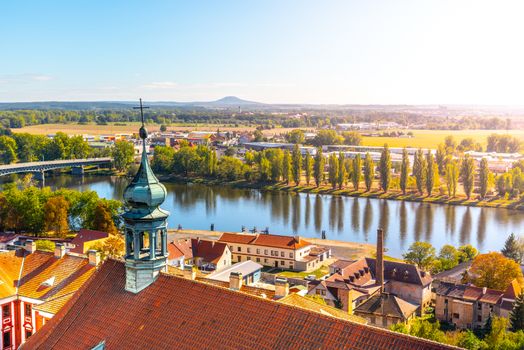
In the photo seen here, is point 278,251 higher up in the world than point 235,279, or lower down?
lower down

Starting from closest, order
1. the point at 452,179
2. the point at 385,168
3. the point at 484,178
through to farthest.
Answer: the point at 484,178 < the point at 452,179 < the point at 385,168

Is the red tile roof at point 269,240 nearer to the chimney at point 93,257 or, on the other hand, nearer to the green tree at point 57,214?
the green tree at point 57,214

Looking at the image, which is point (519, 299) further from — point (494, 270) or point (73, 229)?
point (73, 229)

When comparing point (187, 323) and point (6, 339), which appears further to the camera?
point (6, 339)

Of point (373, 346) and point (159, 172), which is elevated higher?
point (373, 346)

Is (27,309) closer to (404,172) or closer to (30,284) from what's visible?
(30,284)

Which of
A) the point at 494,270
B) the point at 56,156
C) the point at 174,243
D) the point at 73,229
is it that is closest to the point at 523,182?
the point at 494,270

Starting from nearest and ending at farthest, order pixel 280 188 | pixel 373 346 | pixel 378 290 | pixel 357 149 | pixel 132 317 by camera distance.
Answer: pixel 373 346 < pixel 132 317 < pixel 378 290 < pixel 280 188 < pixel 357 149

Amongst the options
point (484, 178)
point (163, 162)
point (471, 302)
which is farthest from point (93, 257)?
point (163, 162)
